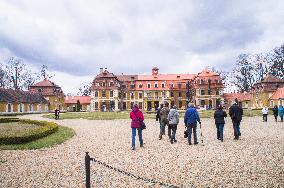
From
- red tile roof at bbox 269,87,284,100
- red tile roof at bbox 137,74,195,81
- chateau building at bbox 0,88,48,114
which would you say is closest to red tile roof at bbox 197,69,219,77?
red tile roof at bbox 137,74,195,81

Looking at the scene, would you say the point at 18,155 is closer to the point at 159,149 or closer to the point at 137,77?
the point at 159,149

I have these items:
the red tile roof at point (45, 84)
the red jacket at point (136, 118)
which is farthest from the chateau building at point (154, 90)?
the red jacket at point (136, 118)

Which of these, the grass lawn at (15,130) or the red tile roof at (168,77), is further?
the red tile roof at (168,77)

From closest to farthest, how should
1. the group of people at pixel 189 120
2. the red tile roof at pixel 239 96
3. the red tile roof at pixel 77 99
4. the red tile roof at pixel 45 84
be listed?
1. the group of people at pixel 189 120
2. the red tile roof at pixel 45 84
3. the red tile roof at pixel 239 96
4. the red tile roof at pixel 77 99

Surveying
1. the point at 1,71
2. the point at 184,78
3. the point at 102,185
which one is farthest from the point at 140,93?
the point at 102,185

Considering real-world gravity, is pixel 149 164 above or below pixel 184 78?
below

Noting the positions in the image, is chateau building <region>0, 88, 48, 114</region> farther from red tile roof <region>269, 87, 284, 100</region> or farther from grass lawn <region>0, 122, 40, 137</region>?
red tile roof <region>269, 87, 284, 100</region>

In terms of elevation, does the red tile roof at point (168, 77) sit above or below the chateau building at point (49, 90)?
above

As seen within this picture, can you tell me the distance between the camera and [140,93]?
69438mm

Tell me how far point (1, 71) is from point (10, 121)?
37.2m

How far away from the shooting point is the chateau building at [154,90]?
6406cm

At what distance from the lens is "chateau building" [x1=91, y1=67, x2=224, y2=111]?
64.1 meters

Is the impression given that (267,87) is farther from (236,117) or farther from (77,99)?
(77,99)

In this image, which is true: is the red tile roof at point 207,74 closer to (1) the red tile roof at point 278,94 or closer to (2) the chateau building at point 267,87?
(2) the chateau building at point 267,87
